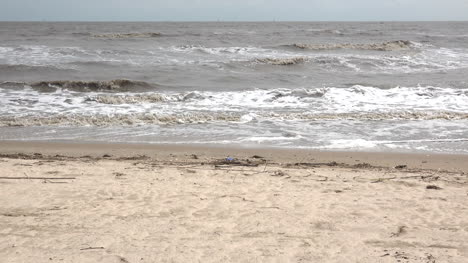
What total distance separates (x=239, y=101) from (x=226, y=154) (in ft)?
17.0

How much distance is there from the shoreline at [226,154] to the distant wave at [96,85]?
21.7 feet

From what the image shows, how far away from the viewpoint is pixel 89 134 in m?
8.88

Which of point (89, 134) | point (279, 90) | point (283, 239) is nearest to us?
point (283, 239)

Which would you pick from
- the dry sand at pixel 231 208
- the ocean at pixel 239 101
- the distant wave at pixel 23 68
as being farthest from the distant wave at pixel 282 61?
the dry sand at pixel 231 208

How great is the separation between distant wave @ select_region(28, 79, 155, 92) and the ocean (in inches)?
1.3

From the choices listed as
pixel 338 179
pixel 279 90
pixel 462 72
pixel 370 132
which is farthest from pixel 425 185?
pixel 462 72

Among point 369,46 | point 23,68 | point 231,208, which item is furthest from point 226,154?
point 369,46

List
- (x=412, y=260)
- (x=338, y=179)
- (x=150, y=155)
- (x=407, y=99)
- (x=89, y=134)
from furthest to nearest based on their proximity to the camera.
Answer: (x=407, y=99)
(x=89, y=134)
(x=150, y=155)
(x=338, y=179)
(x=412, y=260)

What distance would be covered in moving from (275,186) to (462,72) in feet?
52.8

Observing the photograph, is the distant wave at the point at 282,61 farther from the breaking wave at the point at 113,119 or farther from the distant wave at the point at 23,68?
the breaking wave at the point at 113,119

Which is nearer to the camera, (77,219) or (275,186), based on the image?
(77,219)

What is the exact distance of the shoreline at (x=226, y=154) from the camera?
7.05 metres

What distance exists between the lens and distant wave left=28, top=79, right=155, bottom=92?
47.7 ft

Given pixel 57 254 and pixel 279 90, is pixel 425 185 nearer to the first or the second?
pixel 57 254
